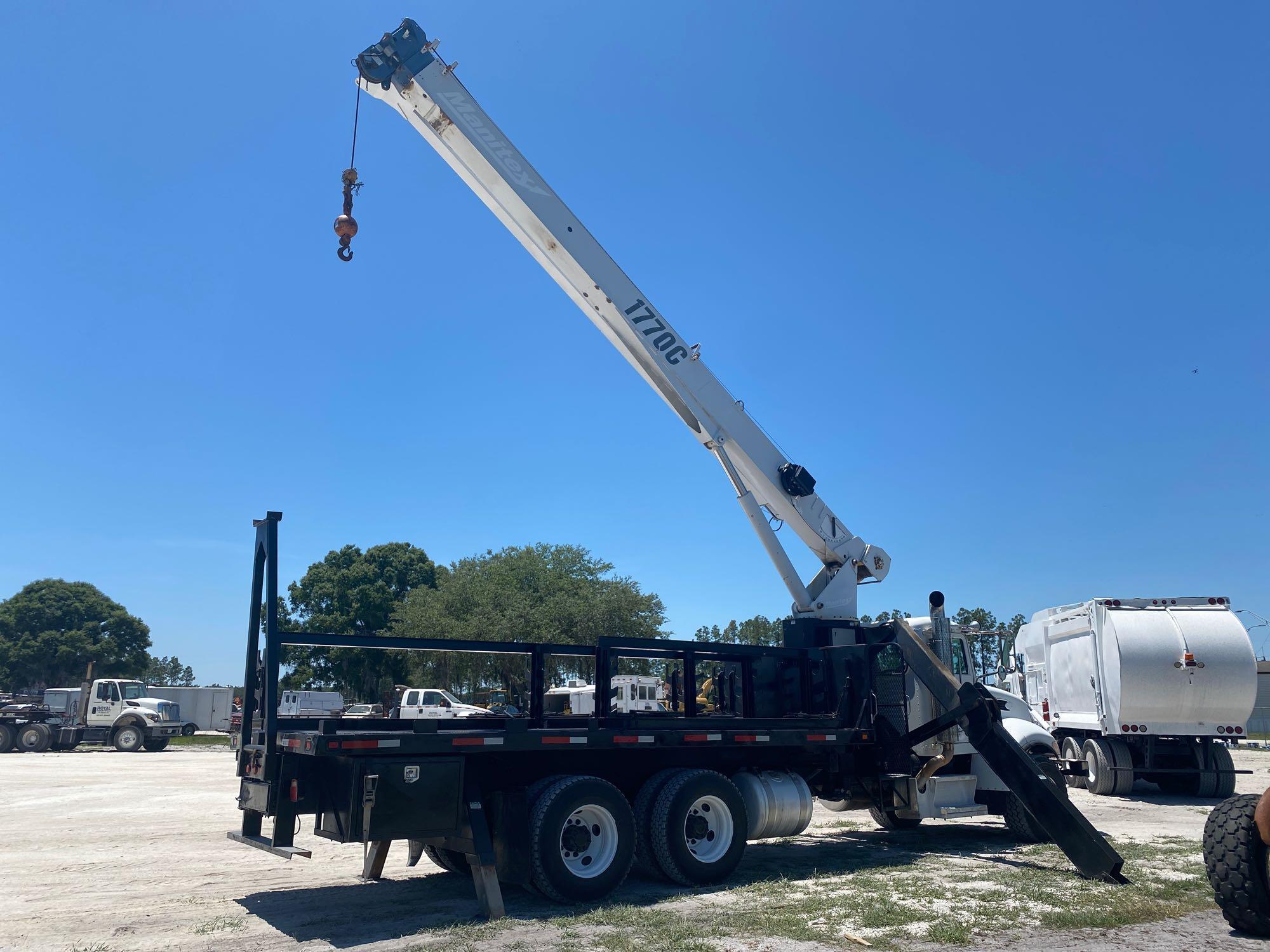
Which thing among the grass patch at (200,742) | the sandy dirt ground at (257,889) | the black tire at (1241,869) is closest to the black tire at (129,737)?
the grass patch at (200,742)

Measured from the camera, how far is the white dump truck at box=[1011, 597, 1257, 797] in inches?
712

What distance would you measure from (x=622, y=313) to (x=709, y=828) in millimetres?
7028

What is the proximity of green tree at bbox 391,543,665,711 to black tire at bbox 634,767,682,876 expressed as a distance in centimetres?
3399

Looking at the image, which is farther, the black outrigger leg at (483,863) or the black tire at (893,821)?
the black tire at (893,821)

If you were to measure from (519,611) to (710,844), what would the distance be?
3938cm

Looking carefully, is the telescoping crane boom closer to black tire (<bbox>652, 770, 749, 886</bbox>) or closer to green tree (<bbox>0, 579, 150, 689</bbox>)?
black tire (<bbox>652, 770, 749, 886</bbox>)

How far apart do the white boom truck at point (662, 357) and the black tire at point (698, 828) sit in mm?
3194

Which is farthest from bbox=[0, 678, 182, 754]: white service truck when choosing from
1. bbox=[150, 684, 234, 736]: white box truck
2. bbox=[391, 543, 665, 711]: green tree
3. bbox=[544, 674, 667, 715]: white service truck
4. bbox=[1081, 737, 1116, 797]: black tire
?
bbox=[1081, 737, 1116, 797]: black tire

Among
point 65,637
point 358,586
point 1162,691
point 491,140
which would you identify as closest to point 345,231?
point 491,140

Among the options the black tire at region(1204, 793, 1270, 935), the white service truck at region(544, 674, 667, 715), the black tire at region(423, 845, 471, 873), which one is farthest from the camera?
the white service truck at region(544, 674, 667, 715)

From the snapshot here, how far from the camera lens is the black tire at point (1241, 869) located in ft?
23.3

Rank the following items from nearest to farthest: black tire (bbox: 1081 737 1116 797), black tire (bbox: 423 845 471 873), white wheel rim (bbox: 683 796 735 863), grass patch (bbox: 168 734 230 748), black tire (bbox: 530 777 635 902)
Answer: black tire (bbox: 530 777 635 902) → black tire (bbox: 423 845 471 873) → white wheel rim (bbox: 683 796 735 863) → black tire (bbox: 1081 737 1116 797) → grass patch (bbox: 168 734 230 748)

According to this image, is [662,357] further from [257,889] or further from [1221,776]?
[1221,776]

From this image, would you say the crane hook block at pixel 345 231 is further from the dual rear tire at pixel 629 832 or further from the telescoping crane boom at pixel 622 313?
the dual rear tire at pixel 629 832
